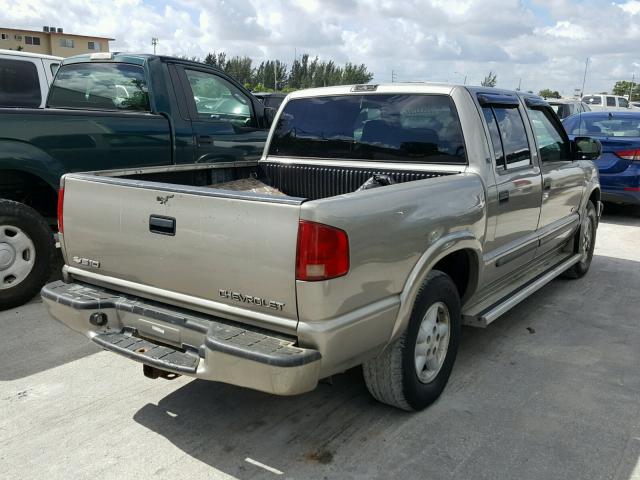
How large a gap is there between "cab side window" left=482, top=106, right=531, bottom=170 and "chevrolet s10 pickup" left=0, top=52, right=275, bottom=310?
74.6 inches

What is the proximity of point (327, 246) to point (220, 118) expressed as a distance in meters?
4.21

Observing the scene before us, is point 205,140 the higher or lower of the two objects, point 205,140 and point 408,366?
the higher

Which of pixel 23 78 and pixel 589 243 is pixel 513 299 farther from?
pixel 23 78

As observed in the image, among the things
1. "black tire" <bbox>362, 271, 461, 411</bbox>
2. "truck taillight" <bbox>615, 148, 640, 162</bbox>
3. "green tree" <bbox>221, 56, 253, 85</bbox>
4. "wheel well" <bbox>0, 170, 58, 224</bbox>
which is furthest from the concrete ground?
"green tree" <bbox>221, 56, 253, 85</bbox>

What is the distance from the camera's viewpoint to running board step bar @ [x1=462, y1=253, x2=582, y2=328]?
3.83 meters

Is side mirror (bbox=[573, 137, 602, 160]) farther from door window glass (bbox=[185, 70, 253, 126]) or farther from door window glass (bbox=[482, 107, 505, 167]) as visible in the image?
door window glass (bbox=[185, 70, 253, 126])

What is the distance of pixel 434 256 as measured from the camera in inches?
126

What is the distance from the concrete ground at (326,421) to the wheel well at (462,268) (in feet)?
1.85

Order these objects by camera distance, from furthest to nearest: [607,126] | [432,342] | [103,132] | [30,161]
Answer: [607,126] < [103,132] < [30,161] < [432,342]

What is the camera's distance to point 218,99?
6531mm

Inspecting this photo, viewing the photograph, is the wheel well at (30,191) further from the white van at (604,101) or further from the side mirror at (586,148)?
the white van at (604,101)

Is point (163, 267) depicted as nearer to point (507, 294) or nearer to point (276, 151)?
point (276, 151)

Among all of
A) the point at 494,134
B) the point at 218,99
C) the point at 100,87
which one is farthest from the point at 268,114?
the point at 494,134

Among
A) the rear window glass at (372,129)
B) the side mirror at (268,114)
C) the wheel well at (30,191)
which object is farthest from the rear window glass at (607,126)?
the wheel well at (30,191)
